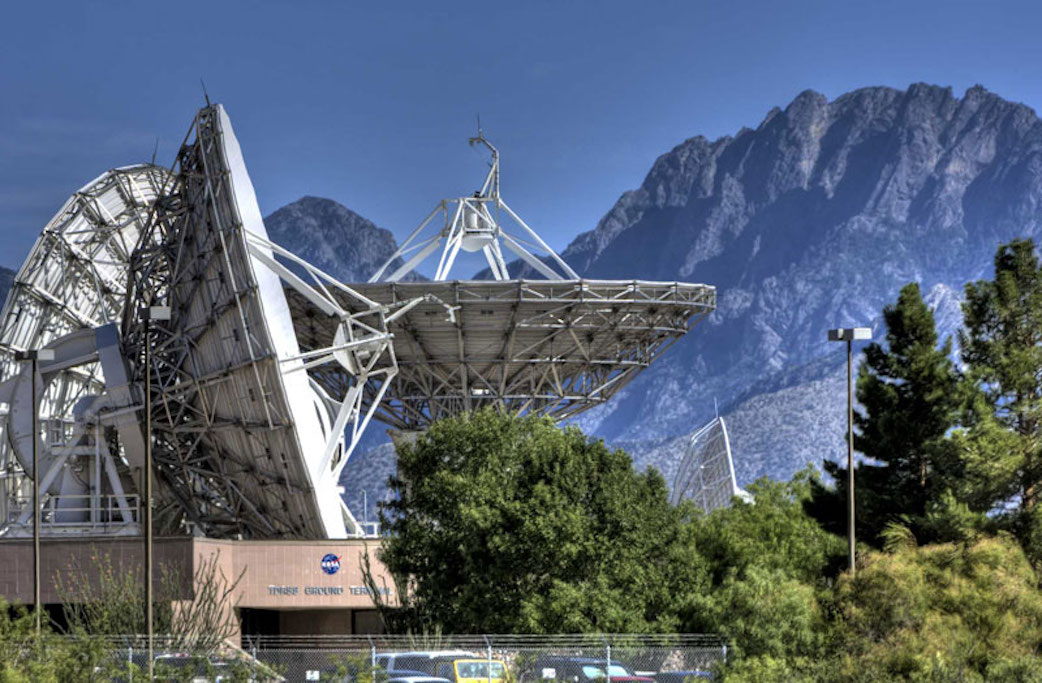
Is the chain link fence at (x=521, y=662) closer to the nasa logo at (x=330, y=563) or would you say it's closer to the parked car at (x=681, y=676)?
the parked car at (x=681, y=676)

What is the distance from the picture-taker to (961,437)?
46.1 metres

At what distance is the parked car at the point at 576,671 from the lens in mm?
32312

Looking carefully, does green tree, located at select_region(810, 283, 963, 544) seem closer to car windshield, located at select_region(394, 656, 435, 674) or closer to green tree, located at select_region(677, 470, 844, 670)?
green tree, located at select_region(677, 470, 844, 670)

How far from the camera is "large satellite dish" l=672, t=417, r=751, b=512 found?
271 feet

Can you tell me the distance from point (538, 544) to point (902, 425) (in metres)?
14.1

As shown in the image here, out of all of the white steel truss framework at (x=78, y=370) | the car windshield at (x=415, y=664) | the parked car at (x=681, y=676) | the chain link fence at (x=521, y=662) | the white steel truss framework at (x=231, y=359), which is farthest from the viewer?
the white steel truss framework at (x=78, y=370)

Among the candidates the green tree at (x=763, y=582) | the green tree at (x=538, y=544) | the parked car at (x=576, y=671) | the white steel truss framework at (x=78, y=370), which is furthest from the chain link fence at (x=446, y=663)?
the white steel truss framework at (x=78, y=370)

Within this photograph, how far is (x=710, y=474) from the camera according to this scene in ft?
283

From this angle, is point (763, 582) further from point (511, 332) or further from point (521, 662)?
point (511, 332)

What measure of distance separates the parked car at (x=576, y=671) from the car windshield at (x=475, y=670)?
0.79 m

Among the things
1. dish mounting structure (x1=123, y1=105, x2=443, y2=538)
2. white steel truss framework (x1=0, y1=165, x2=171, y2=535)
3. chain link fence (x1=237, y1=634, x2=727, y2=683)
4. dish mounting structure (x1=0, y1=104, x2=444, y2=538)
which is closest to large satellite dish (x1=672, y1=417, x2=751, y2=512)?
dish mounting structure (x1=0, y1=104, x2=444, y2=538)

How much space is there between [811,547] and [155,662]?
101 feet

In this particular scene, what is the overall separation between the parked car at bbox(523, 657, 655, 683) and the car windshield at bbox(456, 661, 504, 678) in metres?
0.79

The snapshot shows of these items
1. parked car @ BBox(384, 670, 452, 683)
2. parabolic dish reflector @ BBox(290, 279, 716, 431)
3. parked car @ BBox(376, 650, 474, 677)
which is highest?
parabolic dish reflector @ BBox(290, 279, 716, 431)
